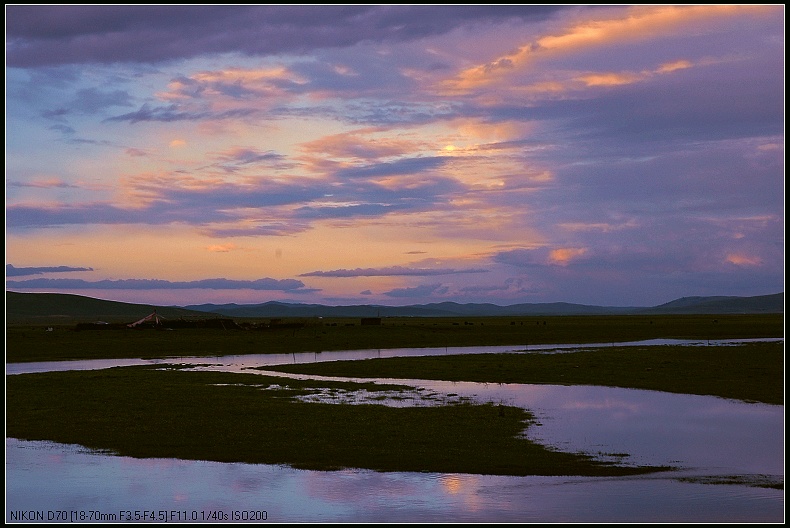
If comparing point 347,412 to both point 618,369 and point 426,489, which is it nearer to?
point 426,489

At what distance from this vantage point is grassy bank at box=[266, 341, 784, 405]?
43656 mm

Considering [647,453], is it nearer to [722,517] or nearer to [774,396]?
[722,517]

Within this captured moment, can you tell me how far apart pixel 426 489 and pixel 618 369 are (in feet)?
117

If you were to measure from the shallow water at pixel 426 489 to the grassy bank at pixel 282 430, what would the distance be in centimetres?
116

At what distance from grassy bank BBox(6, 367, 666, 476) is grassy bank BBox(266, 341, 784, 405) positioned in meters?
12.9

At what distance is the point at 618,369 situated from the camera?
53.4 m

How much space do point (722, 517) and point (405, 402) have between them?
20.0 metres

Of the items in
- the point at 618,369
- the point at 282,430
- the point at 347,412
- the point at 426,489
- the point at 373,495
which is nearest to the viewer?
the point at 373,495

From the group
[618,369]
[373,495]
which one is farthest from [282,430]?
[618,369]

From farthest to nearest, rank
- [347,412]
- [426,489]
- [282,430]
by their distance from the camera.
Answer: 1. [347,412]
2. [282,430]
3. [426,489]

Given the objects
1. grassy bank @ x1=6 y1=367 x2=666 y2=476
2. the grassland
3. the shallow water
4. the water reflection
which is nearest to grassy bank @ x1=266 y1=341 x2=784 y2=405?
the grassland

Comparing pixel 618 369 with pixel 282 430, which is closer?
pixel 282 430

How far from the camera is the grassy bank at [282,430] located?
2395 cm

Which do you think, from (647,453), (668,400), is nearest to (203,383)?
(668,400)
